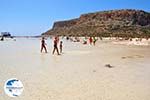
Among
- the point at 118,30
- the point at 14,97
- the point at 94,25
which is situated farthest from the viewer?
the point at 94,25

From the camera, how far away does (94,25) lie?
146 m

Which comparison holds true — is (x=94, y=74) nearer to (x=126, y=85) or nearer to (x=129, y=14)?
(x=126, y=85)

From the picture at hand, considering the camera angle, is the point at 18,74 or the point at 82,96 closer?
the point at 82,96

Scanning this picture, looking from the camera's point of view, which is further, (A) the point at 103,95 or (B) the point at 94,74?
(B) the point at 94,74

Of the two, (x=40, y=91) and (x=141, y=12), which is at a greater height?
(x=141, y=12)

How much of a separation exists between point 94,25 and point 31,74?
444 feet

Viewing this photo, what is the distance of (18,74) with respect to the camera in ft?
39.2

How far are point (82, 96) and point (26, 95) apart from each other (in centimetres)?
155

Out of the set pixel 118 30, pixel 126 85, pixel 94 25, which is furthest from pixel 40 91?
pixel 94 25

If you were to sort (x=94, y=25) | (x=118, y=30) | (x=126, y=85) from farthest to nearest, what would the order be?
1. (x=94, y=25)
2. (x=118, y=30)
3. (x=126, y=85)

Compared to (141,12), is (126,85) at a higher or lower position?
lower

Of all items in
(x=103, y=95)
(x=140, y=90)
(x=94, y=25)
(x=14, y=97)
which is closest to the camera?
(x=14, y=97)

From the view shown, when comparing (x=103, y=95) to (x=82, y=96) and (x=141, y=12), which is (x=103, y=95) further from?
(x=141, y=12)

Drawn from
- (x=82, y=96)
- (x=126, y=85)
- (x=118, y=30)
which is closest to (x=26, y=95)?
(x=82, y=96)
